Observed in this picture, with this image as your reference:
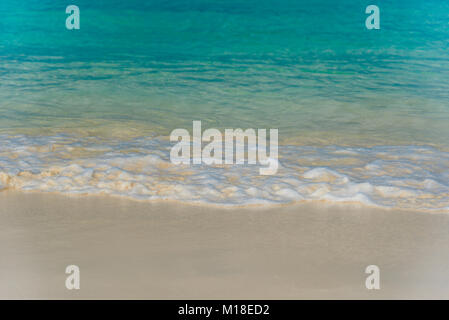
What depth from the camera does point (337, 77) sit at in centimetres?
1063

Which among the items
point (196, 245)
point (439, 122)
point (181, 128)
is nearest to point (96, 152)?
point (181, 128)

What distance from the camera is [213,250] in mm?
3582

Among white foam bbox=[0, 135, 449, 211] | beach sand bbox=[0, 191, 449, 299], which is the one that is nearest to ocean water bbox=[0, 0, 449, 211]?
white foam bbox=[0, 135, 449, 211]

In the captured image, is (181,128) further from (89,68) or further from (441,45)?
(441,45)

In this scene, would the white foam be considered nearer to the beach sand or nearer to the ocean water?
the ocean water


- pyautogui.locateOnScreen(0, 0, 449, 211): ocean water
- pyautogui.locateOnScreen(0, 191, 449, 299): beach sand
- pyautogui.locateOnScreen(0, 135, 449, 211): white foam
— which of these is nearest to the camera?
pyautogui.locateOnScreen(0, 191, 449, 299): beach sand

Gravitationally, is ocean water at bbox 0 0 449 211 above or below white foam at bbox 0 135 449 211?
above

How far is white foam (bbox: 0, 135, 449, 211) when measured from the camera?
461 cm

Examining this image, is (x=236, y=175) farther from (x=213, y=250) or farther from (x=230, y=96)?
(x=230, y=96)

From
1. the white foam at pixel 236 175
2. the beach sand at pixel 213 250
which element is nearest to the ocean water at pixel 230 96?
the white foam at pixel 236 175

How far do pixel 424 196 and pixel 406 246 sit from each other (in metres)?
1.10

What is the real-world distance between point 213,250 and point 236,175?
1606 millimetres

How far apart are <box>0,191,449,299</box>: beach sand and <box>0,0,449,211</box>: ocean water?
0.32 m

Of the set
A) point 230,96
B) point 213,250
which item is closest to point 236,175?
point 213,250
